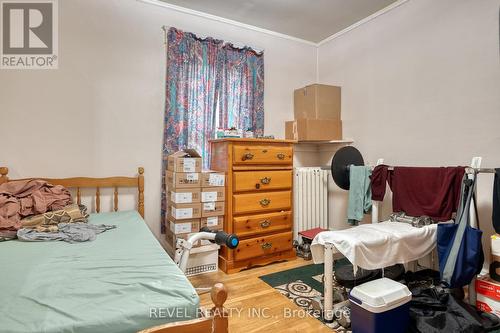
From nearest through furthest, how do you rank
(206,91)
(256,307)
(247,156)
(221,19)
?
1. (256,307)
2. (247,156)
3. (206,91)
4. (221,19)

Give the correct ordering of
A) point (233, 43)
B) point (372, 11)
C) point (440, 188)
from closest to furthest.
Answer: point (440, 188) → point (372, 11) → point (233, 43)

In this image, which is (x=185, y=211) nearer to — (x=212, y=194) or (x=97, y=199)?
(x=212, y=194)

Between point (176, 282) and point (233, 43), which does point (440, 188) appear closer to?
point (176, 282)

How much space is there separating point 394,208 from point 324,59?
7.30ft

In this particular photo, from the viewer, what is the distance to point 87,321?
852 mm

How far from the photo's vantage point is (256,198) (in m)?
2.74

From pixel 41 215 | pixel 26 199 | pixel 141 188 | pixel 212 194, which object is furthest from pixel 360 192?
pixel 26 199

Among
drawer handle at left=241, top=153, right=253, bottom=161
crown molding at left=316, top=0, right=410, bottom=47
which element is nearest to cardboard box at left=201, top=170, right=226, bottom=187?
→ drawer handle at left=241, top=153, right=253, bottom=161

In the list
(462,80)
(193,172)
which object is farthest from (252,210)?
(462,80)

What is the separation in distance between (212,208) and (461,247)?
1900mm

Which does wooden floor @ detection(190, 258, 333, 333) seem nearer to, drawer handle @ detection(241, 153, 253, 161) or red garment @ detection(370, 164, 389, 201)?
drawer handle @ detection(241, 153, 253, 161)

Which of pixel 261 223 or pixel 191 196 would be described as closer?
pixel 191 196

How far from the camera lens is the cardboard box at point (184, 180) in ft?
8.02

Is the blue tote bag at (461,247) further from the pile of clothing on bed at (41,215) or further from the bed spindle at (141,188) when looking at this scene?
the bed spindle at (141,188)
